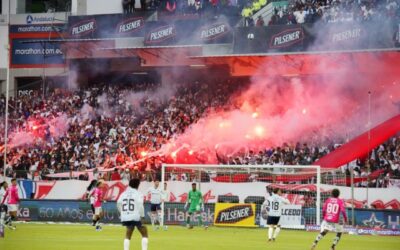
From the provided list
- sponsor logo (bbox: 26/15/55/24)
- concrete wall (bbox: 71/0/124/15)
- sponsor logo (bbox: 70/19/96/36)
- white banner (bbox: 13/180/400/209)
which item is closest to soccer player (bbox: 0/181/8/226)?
white banner (bbox: 13/180/400/209)

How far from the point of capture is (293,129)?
46.9 metres

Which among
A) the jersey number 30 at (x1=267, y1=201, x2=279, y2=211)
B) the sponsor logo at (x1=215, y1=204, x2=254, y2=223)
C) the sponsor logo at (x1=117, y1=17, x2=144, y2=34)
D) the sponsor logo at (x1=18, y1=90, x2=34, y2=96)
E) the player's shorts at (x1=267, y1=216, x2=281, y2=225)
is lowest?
the sponsor logo at (x1=215, y1=204, x2=254, y2=223)

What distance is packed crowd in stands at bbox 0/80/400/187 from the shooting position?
42.6 metres

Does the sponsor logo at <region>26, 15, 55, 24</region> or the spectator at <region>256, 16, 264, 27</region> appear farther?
the sponsor logo at <region>26, 15, 55, 24</region>

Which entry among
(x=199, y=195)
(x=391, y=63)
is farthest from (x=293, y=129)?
(x=199, y=195)

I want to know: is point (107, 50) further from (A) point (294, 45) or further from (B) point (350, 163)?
(B) point (350, 163)

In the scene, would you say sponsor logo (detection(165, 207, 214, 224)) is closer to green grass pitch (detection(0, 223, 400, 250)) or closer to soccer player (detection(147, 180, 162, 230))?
green grass pitch (detection(0, 223, 400, 250))

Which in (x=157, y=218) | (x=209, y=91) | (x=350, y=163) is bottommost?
(x=157, y=218)

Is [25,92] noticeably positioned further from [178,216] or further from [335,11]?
[335,11]

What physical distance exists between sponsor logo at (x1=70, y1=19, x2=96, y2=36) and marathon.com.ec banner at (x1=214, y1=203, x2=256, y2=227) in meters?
18.2

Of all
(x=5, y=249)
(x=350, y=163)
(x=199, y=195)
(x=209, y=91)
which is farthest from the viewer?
(x=209, y=91)

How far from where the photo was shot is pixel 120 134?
1918 inches

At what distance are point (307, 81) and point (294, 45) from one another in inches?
175

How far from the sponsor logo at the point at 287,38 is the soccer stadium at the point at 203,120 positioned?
7 centimetres
